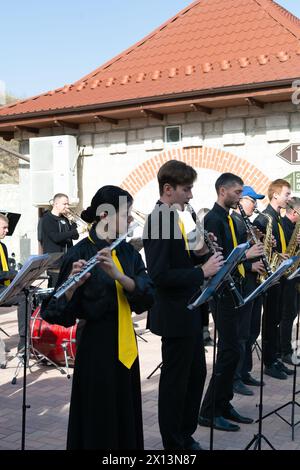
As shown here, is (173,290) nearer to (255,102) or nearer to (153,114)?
(255,102)

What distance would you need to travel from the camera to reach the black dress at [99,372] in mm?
3334

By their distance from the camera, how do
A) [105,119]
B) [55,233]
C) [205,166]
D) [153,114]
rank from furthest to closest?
[105,119]
[153,114]
[205,166]
[55,233]

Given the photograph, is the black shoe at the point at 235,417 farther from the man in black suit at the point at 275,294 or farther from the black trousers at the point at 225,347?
the man in black suit at the point at 275,294

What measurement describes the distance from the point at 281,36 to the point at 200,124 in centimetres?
237

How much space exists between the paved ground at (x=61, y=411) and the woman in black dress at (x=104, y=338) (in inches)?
49.1

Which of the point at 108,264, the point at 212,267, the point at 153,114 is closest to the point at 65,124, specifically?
the point at 153,114

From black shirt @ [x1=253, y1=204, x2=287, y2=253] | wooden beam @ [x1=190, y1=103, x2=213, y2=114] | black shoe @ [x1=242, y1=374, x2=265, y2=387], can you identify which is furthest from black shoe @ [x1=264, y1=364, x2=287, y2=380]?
wooden beam @ [x1=190, y1=103, x2=213, y2=114]

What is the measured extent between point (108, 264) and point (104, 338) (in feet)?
1.54

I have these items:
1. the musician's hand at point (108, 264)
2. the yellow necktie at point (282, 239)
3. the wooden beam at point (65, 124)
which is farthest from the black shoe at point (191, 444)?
the wooden beam at point (65, 124)

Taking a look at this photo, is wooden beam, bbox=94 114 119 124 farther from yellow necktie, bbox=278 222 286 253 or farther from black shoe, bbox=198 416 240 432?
black shoe, bbox=198 416 240 432

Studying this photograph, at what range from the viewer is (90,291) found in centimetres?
337

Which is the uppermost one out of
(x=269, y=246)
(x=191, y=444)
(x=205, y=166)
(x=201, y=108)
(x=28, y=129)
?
(x=201, y=108)

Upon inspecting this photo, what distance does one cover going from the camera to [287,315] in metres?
7.31
